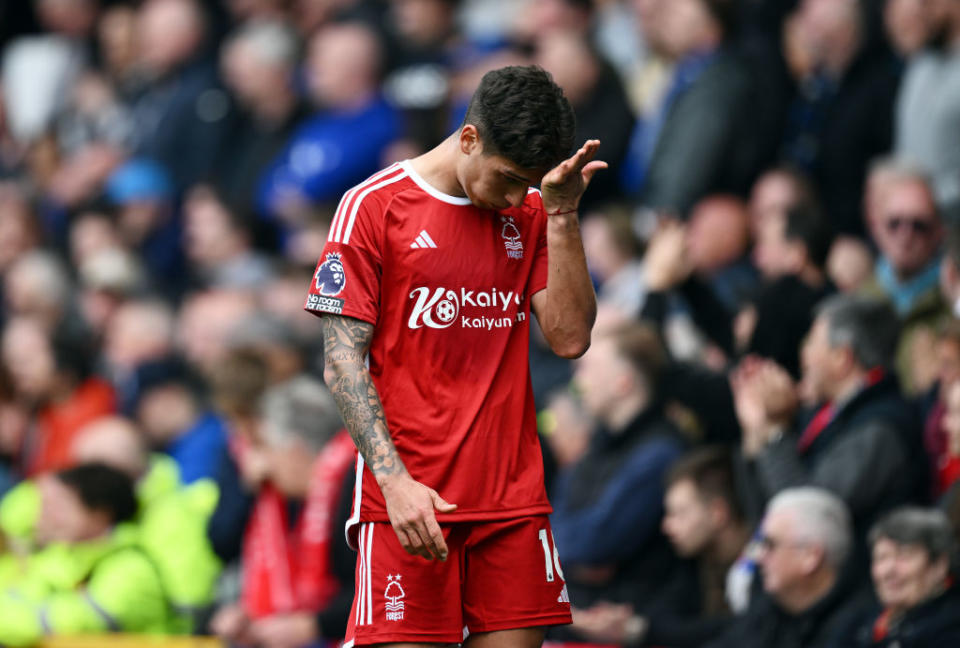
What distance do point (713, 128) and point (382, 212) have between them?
17.0ft

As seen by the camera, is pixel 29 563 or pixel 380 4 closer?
pixel 29 563

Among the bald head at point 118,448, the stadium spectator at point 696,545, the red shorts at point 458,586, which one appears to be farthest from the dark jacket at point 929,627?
the bald head at point 118,448

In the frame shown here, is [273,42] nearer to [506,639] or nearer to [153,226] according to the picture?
[153,226]

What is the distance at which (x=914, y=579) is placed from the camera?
5844 millimetres

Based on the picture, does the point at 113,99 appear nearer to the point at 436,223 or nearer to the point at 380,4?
the point at 380,4

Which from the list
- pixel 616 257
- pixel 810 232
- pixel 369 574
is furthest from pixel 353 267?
pixel 616 257

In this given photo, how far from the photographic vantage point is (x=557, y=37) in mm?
9648

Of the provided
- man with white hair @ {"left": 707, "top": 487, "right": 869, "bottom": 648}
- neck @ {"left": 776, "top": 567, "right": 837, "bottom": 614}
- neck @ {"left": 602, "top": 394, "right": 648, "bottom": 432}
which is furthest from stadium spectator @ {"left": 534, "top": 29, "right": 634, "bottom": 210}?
neck @ {"left": 776, "top": 567, "right": 837, "bottom": 614}

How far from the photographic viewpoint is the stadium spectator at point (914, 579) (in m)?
5.78

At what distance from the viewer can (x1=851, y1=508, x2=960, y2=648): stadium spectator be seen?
578 cm

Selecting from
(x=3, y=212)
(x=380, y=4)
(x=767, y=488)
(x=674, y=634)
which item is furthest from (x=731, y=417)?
(x=3, y=212)

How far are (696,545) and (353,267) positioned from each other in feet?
10.3

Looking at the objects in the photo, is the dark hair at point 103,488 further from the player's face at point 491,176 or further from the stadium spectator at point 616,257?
the player's face at point 491,176

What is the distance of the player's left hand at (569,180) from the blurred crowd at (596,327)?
246 cm
